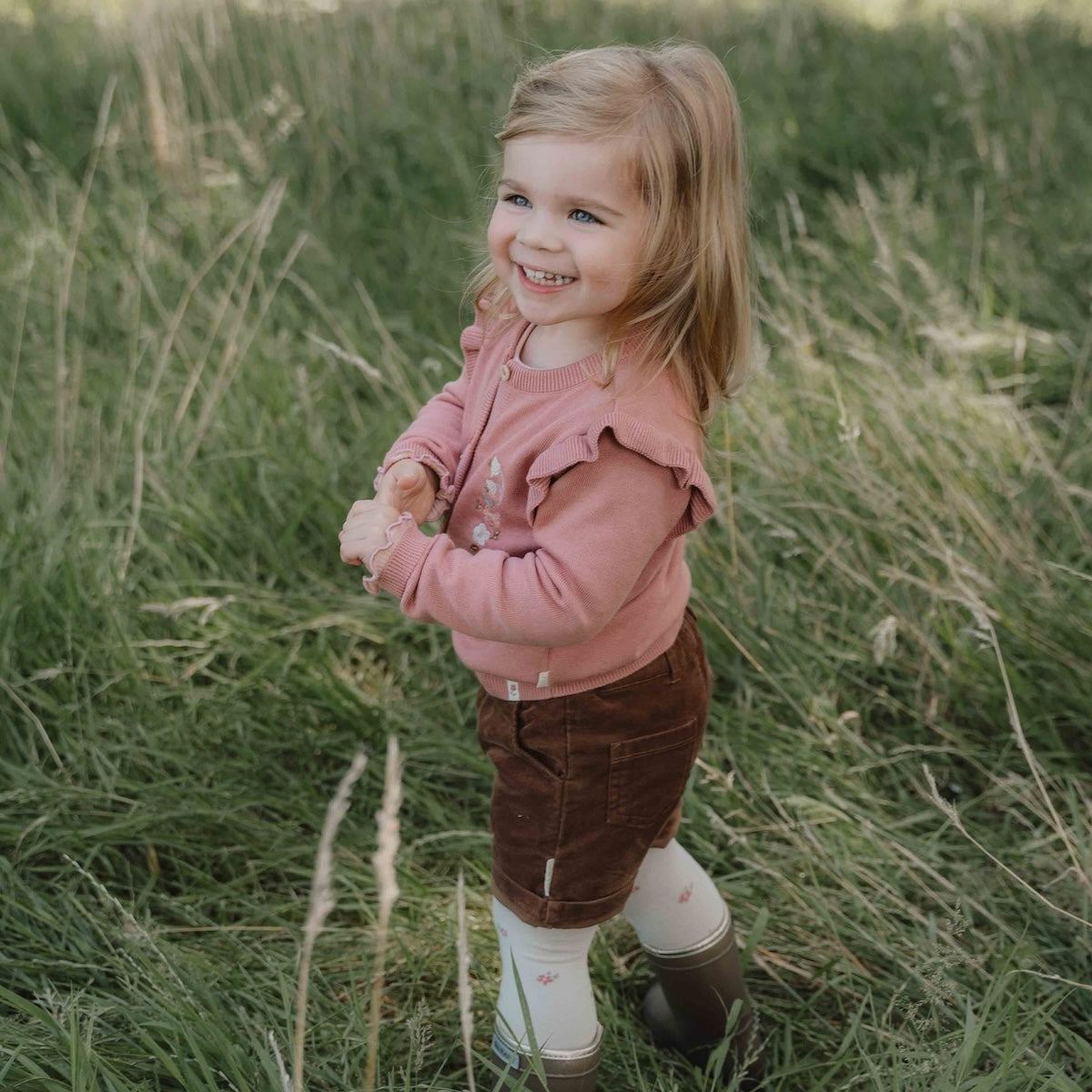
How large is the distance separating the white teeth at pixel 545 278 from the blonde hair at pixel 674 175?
0.26 ft

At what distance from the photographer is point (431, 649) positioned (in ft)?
8.34

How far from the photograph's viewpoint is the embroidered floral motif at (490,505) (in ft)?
4.84

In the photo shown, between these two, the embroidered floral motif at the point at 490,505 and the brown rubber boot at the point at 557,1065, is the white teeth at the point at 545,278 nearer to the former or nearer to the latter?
the embroidered floral motif at the point at 490,505

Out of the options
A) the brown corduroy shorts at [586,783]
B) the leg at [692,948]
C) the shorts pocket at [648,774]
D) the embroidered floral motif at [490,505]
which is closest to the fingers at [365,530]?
the embroidered floral motif at [490,505]

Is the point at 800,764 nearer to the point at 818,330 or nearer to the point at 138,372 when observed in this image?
the point at 818,330

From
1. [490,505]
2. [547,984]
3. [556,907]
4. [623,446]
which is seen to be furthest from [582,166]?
[547,984]

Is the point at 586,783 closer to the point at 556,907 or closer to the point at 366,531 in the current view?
the point at 556,907

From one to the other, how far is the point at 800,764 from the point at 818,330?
1.51 m

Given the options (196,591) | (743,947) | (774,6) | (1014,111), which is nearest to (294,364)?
(196,591)

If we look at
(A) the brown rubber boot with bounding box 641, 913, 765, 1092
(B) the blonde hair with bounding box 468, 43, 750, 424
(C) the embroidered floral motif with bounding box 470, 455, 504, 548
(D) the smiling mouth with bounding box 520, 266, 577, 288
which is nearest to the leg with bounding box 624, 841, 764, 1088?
(A) the brown rubber boot with bounding box 641, 913, 765, 1092

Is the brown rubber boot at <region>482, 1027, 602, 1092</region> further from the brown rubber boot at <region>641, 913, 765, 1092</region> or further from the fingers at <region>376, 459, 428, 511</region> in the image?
the fingers at <region>376, 459, 428, 511</region>

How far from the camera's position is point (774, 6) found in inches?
218

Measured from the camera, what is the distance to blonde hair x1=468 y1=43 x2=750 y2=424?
1.34 meters

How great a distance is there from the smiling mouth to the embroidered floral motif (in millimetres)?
214
